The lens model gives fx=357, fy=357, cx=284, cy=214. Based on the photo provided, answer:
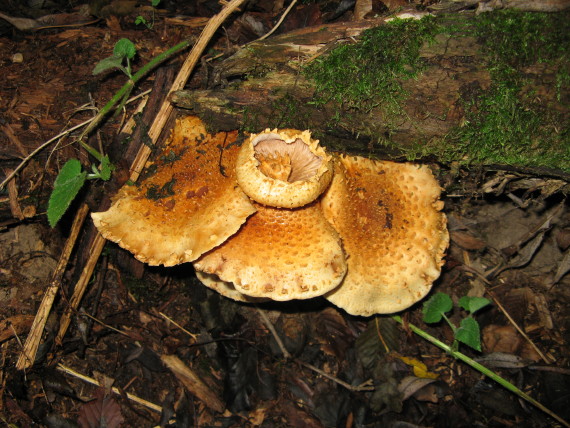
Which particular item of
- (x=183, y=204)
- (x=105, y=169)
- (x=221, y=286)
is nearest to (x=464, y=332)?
(x=221, y=286)

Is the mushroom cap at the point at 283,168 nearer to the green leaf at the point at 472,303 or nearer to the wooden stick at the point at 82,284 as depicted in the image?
the wooden stick at the point at 82,284

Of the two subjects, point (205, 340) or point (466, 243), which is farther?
point (466, 243)

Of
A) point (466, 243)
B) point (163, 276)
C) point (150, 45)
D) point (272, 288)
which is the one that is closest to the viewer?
point (272, 288)

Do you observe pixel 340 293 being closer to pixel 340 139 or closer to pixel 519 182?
pixel 340 139

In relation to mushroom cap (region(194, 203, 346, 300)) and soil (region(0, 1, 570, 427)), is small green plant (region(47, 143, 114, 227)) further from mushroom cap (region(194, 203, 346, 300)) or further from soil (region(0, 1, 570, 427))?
mushroom cap (region(194, 203, 346, 300))

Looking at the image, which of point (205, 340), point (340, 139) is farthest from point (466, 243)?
point (205, 340)

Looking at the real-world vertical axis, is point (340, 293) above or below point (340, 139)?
below
